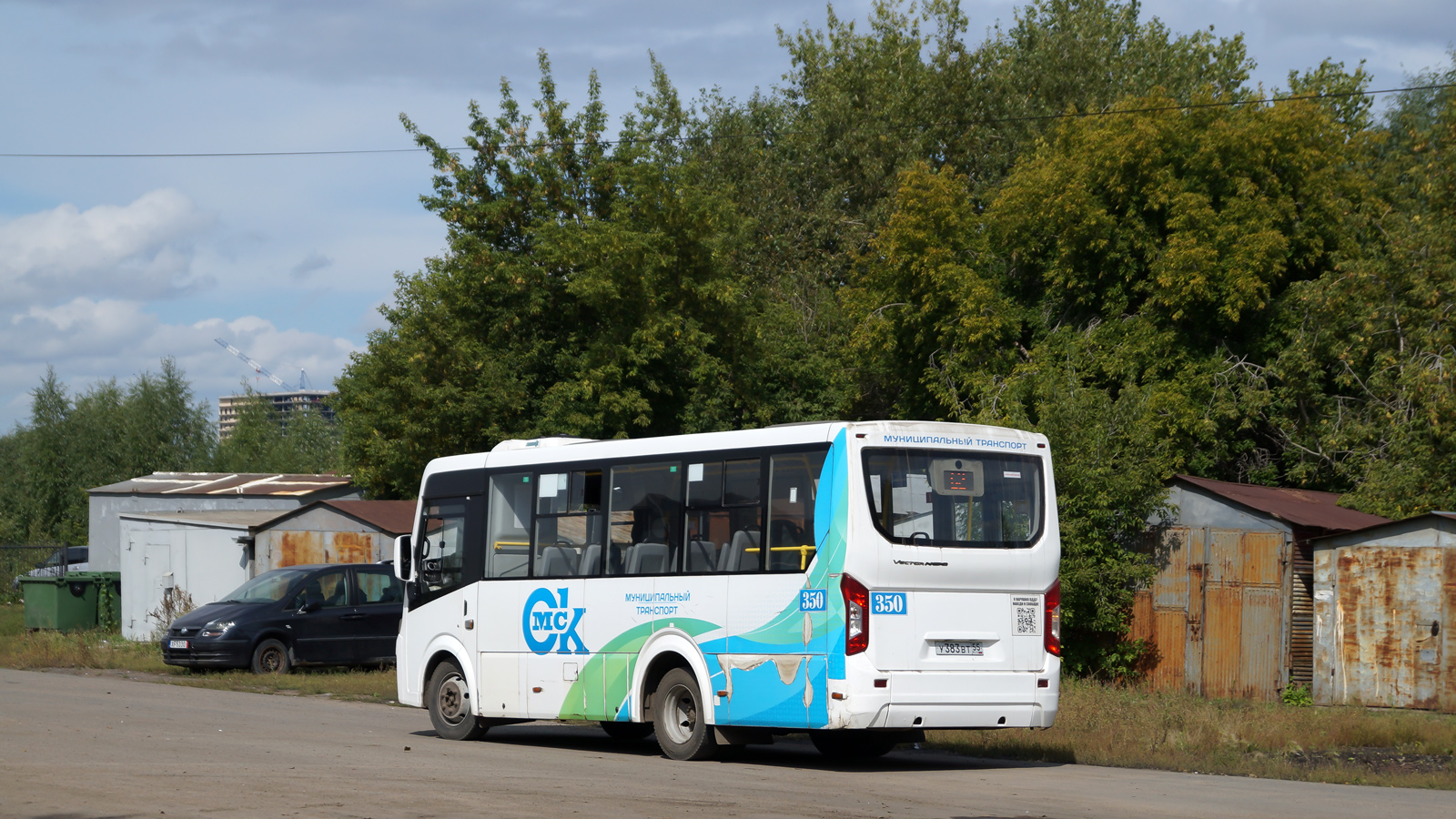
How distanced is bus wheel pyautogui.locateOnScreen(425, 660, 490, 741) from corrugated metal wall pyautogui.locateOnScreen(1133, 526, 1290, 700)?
1101cm

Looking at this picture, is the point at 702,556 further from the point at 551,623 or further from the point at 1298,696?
the point at 1298,696

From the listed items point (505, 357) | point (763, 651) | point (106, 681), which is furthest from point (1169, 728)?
point (505, 357)

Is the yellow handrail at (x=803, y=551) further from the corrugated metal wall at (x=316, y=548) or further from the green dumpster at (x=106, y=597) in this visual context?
the green dumpster at (x=106, y=597)

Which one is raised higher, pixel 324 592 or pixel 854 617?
pixel 854 617

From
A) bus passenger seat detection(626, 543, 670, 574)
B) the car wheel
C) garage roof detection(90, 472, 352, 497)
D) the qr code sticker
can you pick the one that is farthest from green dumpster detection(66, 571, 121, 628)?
the qr code sticker

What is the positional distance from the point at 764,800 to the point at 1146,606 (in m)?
13.5

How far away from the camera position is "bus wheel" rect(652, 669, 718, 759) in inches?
497

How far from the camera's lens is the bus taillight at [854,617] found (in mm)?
11289

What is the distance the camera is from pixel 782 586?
11.8 m

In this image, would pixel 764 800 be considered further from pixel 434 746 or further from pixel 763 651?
pixel 434 746

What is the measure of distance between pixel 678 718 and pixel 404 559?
4314 mm

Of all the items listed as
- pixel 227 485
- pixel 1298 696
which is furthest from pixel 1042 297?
pixel 227 485

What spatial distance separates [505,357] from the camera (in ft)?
114

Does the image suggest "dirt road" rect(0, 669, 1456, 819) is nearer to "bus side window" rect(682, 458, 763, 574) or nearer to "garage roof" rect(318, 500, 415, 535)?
"bus side window" rect(682, 458, 763, 574)
